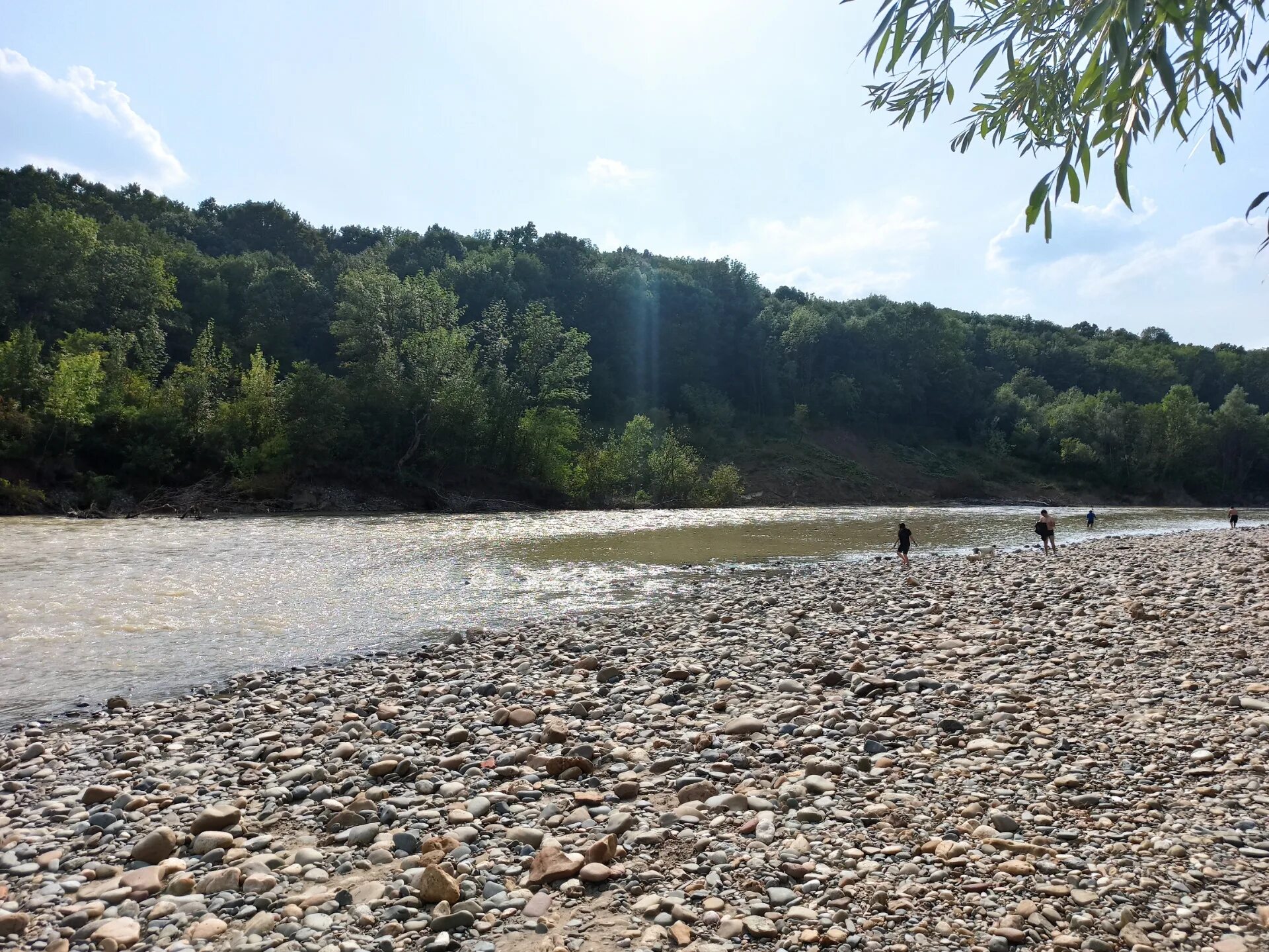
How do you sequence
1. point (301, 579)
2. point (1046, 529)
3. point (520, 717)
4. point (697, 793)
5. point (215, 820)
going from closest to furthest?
Answer: point (215, 820) < point (697, 793) < point (520, 717) < point (301, 579) < point (1046, 529)

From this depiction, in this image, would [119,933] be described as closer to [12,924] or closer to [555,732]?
[12,924]

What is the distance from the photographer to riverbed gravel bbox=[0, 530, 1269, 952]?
3953mm

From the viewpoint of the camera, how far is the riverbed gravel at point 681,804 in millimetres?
3953

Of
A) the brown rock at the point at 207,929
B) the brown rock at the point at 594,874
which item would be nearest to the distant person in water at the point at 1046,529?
the brown rock at the point at 594,874

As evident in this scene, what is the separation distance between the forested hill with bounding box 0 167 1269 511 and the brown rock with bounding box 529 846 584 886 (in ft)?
134

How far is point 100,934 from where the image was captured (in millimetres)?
4051

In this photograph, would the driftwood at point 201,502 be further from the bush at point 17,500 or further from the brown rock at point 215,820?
the brown rock at point 215,820

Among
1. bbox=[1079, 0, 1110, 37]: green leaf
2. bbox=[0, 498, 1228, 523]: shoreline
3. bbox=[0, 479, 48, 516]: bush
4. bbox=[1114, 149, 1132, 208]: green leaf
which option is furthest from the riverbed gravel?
bbox=[0, 479, 48, 516]: bush

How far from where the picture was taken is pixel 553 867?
449cm

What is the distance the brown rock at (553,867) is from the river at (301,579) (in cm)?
730

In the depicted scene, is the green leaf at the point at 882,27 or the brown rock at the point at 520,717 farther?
the brown rock at the point at 520,717

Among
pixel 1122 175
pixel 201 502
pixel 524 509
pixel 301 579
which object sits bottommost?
pixel 301 579

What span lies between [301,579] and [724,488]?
46237 millimetres

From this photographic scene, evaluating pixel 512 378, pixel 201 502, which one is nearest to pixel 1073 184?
pixel 201 502
